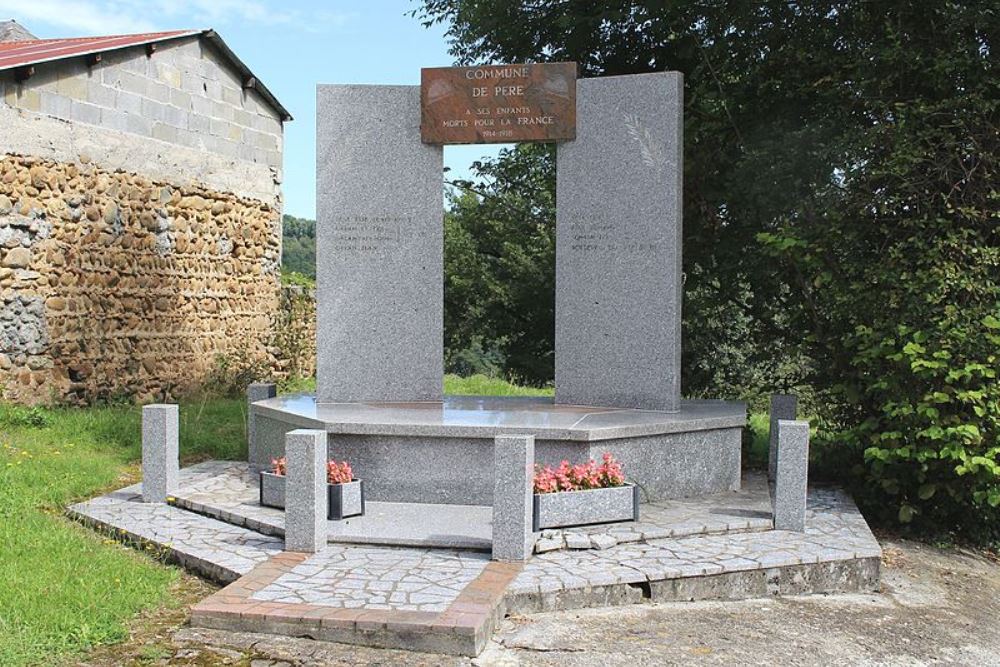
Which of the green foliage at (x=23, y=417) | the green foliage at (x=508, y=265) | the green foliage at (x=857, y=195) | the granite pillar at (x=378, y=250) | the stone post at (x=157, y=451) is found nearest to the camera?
the stone post at (x=157, y=451)

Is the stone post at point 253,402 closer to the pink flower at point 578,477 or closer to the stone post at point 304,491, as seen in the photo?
the stone post at point 304,491

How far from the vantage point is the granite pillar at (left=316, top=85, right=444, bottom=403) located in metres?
9.27

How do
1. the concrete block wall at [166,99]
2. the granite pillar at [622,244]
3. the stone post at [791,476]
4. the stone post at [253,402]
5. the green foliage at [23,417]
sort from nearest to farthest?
the stone post at [791,476] → the granite pillar at [622,244] → the stone post at [253,402] → the green foliage at [23,417] → the concrete block wall at [166,99]

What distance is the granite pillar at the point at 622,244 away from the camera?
28.6ft

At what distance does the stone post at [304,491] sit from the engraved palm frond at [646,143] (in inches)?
164

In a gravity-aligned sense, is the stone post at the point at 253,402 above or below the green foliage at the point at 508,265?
below

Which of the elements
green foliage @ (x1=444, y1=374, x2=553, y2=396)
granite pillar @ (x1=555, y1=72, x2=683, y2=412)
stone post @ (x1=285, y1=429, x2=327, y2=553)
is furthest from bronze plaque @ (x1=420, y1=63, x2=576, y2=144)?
green foliage @ (x1=444, y1=374, x2=553, y2=396)

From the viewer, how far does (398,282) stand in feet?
30.4

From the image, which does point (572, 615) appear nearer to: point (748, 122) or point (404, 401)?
point (404, 401)

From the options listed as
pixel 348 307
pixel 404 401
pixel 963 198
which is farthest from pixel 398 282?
pixel 963 198

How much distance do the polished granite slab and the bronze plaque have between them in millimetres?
2437

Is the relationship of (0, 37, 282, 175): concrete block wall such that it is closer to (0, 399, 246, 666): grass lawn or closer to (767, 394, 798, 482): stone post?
(0, 399, 246, 666): grass lawn

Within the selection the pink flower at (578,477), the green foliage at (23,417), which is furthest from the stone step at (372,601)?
the green foliage at (23,417)

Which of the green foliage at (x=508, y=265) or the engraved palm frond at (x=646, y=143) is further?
the green foliage at (x=508, y=265)
